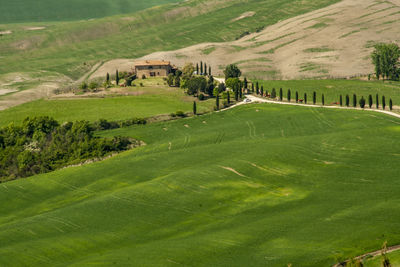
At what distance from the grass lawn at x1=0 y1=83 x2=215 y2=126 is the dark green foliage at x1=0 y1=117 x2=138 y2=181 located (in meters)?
13.7

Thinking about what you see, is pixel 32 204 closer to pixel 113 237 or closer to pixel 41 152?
pixel 113 237

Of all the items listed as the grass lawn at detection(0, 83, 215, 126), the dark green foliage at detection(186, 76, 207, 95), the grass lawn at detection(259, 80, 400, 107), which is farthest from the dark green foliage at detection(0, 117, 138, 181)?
the grass lawn at detection(259, 80, 400, 107)

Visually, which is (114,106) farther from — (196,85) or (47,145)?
(47,145)

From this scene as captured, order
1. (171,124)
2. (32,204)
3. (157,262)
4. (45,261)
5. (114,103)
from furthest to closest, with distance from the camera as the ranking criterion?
(114,103) < (171,124) < (32,204) < (45,261) < (157,262)

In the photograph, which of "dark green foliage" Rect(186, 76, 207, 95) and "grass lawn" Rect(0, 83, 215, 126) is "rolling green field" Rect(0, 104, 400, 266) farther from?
"dark green foliage" Rect(186, 76, 207, 95)

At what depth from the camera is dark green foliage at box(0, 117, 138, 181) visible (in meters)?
124

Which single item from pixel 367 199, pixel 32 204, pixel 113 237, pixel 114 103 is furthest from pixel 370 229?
pixel 114 103

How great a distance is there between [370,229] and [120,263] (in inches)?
967

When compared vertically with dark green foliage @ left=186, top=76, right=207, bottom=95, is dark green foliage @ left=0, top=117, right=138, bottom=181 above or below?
below

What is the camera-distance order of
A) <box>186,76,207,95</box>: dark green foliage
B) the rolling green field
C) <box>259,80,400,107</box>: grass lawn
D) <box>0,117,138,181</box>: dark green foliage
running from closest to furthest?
the rolling green field → <box>0,117,138,181</box>: dark green foliage → <box>259,80,400,107</box>: grass lawn → <box>186,76,207,95</box>: dark green foliage

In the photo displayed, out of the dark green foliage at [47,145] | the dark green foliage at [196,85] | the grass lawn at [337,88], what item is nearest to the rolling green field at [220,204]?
the dark green foliage at [47,145]

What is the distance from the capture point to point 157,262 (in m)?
58.8

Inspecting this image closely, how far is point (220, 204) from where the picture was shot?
79125mm

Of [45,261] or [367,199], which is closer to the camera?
[45,261]
